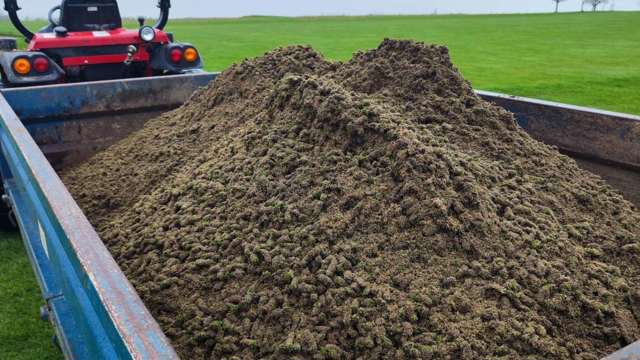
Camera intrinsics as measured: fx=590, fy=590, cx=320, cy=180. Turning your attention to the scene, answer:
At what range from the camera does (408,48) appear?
271cm

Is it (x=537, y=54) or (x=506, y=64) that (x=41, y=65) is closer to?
(x=506, y=64)

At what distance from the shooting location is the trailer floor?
8.92 feet

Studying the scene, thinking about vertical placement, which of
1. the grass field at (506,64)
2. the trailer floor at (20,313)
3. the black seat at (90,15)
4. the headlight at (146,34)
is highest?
the black seat at (90,15)

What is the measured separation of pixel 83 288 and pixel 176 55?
3.30 metres

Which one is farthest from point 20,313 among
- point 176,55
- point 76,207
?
point 176,55

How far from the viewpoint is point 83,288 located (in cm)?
151

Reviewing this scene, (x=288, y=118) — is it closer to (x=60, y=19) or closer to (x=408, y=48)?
(x=408, y=48)

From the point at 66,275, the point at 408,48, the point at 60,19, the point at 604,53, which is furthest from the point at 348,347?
the point at 604,53

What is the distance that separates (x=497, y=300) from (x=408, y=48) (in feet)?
4.70

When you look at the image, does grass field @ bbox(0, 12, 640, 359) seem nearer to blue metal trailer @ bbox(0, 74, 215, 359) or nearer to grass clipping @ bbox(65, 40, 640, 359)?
blue metal trailer @ bbox(0, 74, 215, 359)

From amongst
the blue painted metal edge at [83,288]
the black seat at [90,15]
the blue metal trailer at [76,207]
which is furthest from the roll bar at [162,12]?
the blue painted metal edge at [83,288]

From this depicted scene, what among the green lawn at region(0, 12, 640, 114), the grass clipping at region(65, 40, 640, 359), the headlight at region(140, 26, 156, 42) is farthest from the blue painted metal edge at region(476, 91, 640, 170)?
the green lawn at region(0, 12, 640, 114)

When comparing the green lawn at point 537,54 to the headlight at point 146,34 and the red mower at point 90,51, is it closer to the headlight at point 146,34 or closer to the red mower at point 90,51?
the red mower at point 90,51

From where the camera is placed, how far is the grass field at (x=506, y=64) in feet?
9.92
